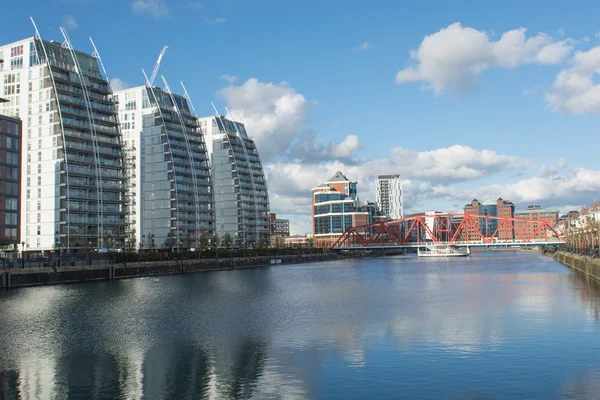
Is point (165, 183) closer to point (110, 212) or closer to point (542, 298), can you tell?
point (110, 212)

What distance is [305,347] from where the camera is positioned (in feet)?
110

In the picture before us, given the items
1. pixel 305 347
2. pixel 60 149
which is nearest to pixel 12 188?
pixel 60 149

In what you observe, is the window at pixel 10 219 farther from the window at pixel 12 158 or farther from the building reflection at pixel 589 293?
the building reflection at pixel 589 293

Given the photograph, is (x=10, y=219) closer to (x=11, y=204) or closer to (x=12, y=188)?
(x=11, y=204)

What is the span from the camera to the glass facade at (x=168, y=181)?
161750 mm

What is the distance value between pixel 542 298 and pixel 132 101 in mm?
134718

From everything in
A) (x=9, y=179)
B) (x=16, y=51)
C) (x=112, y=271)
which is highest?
(x=16, y=51)

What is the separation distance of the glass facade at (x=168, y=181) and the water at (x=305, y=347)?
101413mm

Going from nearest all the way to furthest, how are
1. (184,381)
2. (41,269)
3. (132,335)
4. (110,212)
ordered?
(184,381), (132,335), (41,269), (110,212)

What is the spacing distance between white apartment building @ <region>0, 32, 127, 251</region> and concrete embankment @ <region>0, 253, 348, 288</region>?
21035 mm

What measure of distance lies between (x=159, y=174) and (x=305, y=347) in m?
136

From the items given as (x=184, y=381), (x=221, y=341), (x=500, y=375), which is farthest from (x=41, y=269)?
(x=500, y=375)

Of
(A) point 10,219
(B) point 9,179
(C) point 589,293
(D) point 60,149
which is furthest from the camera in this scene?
(D) point 60,149

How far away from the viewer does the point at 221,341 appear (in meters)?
35.8
